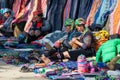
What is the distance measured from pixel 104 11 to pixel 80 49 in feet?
6.13

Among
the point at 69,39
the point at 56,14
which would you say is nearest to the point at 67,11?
the point at 56,14

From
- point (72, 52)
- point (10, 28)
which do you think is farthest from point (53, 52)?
point (10, 28)

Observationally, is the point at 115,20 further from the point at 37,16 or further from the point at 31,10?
the point at 31,10

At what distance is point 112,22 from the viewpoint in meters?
9.96

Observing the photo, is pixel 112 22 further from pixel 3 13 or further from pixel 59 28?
pixel 3 13

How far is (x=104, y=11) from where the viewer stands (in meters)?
10.4

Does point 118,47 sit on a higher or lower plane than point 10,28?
lower

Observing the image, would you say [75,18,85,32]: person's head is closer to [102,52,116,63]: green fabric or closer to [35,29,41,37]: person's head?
[102,52,116,63]: green fabric

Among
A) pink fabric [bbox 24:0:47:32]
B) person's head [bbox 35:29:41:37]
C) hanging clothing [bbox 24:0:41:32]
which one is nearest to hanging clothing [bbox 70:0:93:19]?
person's head [bbox 35:29:41:37]

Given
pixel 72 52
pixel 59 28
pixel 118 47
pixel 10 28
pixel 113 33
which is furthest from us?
pixel 10 28

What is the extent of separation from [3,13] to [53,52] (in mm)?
5062

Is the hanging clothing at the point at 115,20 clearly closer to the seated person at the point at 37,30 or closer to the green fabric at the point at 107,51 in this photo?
the green fabric at the point at 107,51

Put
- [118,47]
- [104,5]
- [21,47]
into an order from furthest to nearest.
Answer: [21,47] → [104,5] → [118,47]

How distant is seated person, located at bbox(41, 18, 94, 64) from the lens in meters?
8.70
